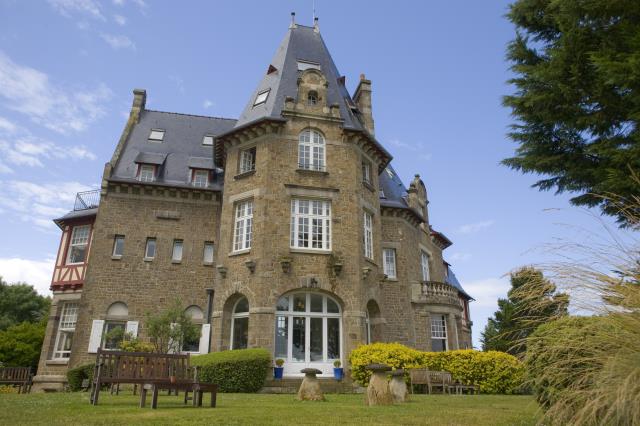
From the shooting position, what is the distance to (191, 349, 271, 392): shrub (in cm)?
1537

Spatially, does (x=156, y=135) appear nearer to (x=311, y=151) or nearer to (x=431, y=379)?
(x=311, y=151)

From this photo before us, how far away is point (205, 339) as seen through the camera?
20484 millimetres

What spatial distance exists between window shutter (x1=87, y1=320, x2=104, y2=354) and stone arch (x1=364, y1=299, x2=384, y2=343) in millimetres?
11344

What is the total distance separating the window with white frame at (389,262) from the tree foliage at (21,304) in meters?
33.4

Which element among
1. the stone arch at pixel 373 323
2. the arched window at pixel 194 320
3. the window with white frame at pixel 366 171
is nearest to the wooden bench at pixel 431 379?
the stone arch at pixel 373 323

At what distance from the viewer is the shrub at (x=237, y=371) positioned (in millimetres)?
15367

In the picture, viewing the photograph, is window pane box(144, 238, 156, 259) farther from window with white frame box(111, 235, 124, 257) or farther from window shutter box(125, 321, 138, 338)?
window shutter box(125, 321, 138, 338)

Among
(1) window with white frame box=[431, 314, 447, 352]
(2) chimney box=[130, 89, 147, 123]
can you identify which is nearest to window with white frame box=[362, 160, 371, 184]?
(1) window with white frame box=[431, 314, 447, 352]

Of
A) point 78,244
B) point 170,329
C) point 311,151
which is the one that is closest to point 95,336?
point 170,329

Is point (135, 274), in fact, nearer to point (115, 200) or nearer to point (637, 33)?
point (115, 200)

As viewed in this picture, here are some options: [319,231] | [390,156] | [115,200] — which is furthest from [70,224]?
[390,156]

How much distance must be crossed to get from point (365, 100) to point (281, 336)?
14.6 m

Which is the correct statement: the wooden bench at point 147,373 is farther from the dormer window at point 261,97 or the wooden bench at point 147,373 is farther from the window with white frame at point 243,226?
the dormer window at point 261,97

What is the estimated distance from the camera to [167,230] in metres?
22.4
